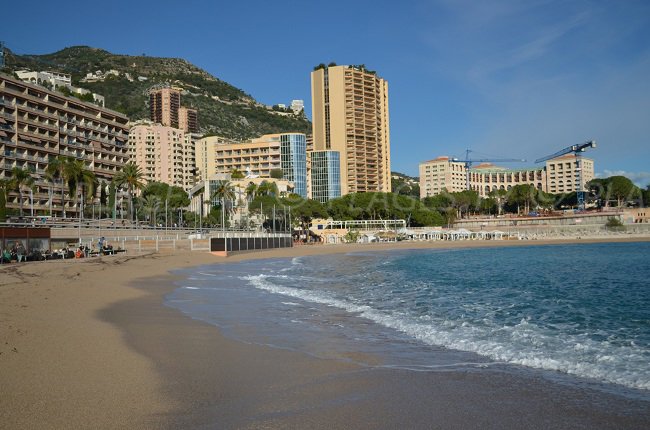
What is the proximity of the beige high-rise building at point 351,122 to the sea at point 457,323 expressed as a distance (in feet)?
446

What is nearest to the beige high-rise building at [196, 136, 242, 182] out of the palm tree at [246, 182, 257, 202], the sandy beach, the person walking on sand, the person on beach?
the palm tree at [246, 182, 257, 202]

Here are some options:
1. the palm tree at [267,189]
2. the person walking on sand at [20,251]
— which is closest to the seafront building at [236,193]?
the palm tree at [267,189]

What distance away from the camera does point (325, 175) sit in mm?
154375

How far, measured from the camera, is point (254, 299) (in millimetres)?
18469

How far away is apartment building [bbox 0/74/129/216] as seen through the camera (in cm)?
7131

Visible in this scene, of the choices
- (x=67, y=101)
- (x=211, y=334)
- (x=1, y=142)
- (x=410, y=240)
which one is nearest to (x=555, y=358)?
(x=211, y=334)

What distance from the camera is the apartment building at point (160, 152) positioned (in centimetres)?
16200

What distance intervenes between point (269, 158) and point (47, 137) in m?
75.6

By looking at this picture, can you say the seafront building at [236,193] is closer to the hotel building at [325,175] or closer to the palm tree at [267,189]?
the palm tree at [267,189]

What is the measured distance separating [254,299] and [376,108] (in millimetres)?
152463

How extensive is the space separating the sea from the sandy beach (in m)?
0.77

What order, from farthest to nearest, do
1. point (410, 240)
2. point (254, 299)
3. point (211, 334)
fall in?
point (410, 240) → point (254, 299) → point (211, 334)

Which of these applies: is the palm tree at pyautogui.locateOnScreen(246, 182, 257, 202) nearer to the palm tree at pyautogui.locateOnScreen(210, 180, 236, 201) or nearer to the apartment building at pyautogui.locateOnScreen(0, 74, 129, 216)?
the palm tree at pyautogui.locateOnScreen(210, 180, 236, 201)

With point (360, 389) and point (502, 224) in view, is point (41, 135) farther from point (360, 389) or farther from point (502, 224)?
point (502, 224)
